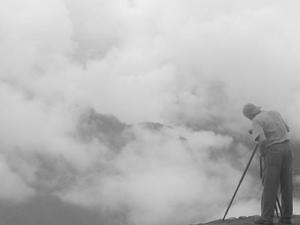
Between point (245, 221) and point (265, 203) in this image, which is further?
point (245, 221)

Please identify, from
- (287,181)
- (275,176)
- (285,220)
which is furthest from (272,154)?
(285,220)

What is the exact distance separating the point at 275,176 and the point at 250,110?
1.51 m

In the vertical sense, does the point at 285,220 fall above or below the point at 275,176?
below

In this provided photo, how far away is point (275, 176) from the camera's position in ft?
43.4

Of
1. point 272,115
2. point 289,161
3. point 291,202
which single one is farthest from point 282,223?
point 272,115

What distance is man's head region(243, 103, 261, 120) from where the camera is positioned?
1355 cm

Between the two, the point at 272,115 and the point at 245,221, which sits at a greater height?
the point at 272,115

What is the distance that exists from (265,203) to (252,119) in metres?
1.81

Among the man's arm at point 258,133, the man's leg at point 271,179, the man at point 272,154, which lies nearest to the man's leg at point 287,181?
the man at point 272,154

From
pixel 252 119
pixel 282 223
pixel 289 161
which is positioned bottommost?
pixel 282 223

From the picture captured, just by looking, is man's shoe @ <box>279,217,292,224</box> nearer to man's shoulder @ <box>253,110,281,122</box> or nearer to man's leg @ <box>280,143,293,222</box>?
man's leg @ <box>280,143,293,222</box>

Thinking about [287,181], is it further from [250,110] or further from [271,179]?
[250,110]

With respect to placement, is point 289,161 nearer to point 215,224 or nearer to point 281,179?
point 281,179

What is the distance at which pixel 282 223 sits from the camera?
13.9m
